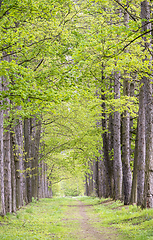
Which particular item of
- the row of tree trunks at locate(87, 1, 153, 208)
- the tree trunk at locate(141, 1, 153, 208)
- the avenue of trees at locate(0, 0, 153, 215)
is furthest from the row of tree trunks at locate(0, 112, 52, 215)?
the tree trunk at locate(141, 1, 153, 208)

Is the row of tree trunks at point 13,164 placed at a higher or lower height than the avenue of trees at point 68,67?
lower

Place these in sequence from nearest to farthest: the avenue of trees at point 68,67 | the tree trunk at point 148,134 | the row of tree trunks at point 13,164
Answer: the avenue of trees at point 68,67
the tree trunk at point 148,134
the row of tree trunks at point 13,164

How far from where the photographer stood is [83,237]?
8.43m

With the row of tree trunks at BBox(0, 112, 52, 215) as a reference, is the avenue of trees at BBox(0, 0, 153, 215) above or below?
above

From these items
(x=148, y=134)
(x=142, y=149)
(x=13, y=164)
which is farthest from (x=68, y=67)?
(x=13, y=164)

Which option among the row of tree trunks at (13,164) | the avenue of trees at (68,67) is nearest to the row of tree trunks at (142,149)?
the avenue of trees at (68,67)

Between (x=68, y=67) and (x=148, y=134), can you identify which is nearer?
(x=148, y=134)

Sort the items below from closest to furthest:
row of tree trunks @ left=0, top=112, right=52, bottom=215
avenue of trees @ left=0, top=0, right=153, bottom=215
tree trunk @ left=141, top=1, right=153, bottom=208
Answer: avenue of trees @ left=0, top=0, right=153, bottom=215, tree trunk @ left=141, top=1, right=153, bottom=208, row of tree trunks @ left=0, top=112, right=52, bottom=215

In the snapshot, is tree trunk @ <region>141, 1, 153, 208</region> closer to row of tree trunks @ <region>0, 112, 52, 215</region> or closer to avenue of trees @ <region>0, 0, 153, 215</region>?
avenue of trees @ <region>0, 0, 153, 215</region>

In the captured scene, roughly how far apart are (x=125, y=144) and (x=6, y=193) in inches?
288

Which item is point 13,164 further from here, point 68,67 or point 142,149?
point 142,149

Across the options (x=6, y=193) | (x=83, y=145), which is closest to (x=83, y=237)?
(x=6, y=193)


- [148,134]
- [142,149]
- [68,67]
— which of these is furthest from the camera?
[142,149]

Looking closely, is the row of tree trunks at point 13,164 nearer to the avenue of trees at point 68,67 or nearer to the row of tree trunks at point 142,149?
the avenue of trees at point 68,67
